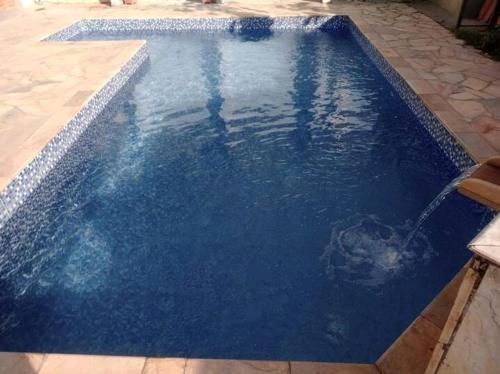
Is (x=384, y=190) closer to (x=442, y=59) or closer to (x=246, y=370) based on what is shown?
(x=246, y=370)

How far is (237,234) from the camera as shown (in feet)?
12.4

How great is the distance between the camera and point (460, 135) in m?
4.42

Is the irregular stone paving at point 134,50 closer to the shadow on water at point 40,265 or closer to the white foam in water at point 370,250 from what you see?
the shadow on water at point 40,265

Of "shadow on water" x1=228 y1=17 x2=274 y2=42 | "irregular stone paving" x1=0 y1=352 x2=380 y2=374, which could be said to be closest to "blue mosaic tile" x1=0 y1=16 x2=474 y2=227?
"shadow on water" x1=228 y1=17 x2=274 y2=42

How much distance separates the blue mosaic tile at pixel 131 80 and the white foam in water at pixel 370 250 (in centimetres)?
125

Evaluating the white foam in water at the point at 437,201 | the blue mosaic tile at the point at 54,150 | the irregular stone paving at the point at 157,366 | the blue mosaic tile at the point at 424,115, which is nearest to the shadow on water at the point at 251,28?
the blue mosaic tile at the point at 424,115

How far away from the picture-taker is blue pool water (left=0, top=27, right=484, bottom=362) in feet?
9.60

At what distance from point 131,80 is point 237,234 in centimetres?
462

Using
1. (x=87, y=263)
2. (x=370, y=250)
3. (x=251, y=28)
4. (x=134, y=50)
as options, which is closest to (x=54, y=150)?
(x=87, y=263)

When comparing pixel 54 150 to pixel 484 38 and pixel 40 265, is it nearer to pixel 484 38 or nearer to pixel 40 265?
pixel 40 265

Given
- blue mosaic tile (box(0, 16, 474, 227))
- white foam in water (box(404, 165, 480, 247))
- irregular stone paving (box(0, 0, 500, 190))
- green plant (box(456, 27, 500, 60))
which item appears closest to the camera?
white foam in water (box(404, 165, 480, 247))

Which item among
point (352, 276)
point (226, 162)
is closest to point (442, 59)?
point (226, 162)

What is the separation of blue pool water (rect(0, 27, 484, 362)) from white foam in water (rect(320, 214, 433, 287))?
0.01 metres

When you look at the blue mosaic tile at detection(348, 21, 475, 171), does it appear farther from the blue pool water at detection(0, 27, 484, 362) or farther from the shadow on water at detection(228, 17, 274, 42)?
the shadow on water at detection(228, 17, 274, 42)
